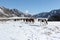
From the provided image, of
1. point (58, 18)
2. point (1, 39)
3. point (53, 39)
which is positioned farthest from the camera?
point (58, 18)

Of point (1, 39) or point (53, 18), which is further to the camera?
point (53, 18)

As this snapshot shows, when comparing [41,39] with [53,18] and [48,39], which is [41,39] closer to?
[48,39]

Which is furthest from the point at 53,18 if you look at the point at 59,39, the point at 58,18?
the point at 59,39

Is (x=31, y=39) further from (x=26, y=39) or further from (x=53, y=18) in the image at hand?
(x=53, y=18)

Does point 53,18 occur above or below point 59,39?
below

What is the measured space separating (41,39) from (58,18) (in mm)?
32022

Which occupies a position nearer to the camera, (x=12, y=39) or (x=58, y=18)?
(x=12, y=39)

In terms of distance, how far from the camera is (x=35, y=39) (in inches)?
325

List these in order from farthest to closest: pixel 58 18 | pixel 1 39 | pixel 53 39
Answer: pixel 58 18
pixel 53 39
pixel 1 39

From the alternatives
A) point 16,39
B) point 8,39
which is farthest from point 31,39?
point 8,39

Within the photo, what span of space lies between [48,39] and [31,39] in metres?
1.17

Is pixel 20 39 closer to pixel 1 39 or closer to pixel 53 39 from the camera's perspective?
pixel 1 39

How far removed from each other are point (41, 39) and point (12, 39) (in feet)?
6.23

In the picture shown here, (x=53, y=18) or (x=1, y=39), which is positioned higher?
(x=1, y=39)
